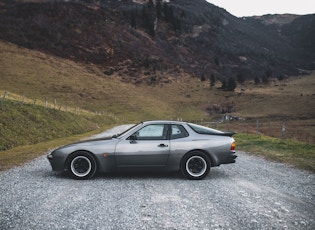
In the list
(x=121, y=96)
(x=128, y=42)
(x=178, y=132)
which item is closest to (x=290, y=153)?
(x=178, y=132)

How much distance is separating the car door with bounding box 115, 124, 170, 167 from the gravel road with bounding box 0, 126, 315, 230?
49cm

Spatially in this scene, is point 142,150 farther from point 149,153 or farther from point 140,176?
point 140,176

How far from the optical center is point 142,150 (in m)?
7.64

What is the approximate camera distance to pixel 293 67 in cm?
17712

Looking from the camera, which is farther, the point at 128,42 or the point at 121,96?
the point at 128,42

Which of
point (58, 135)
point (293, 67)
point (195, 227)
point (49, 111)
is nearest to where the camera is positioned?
point (195, 227)

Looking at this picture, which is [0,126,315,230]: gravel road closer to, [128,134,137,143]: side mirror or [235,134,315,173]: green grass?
[128,134,137,143]: side mirror

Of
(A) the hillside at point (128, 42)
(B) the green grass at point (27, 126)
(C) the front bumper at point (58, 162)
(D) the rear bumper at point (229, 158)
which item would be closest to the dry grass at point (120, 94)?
(A) the hillside at point (128, 42)

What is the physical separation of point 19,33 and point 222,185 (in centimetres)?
11541

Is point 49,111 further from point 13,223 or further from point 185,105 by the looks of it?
point 185,105

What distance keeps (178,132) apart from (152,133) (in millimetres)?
707

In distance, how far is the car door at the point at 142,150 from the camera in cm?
762

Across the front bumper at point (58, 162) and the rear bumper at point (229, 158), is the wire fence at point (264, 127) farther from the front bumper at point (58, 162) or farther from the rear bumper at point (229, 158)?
the front bumper at point (58, 162)

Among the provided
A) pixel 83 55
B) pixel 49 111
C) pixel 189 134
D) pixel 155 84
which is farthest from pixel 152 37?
pixel 189 134
